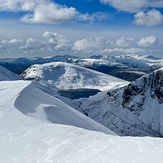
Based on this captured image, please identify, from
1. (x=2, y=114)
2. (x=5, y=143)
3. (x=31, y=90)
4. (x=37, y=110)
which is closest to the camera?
(x=5, y=143)

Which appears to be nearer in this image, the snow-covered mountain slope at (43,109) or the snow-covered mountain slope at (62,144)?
the snow-covered mountain slope at (62,144)

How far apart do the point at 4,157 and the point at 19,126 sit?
8.89 meters

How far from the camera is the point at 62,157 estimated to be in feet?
78.6

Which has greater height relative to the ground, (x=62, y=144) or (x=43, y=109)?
(x=62, y=144)

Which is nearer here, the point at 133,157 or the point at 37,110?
the point at 133,157

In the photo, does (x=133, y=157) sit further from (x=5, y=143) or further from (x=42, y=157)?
(x=5, y=143)

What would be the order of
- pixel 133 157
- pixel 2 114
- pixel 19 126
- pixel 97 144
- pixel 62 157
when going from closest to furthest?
pixel 133 157, pixel 62 157, pixel 97 144, pixel 19 126, pixel 2 114

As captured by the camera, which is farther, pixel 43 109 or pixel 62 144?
pixel 43 109

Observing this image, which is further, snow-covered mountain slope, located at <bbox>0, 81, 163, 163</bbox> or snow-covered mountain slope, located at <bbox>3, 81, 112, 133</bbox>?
snow-covered mountain slope, located at <bbox>3, 81, 112, 133</bbox>

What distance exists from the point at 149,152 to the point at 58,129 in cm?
1286

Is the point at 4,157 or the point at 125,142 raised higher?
the point at 125,142

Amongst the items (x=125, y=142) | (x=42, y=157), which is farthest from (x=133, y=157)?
(x=42, y=157)

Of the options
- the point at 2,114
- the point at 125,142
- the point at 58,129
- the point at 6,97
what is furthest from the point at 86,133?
the point at 6,97

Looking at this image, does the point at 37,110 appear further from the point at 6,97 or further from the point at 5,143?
the point at 5,143
